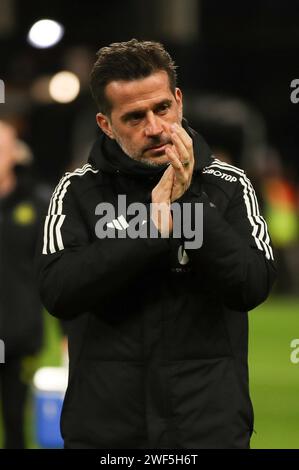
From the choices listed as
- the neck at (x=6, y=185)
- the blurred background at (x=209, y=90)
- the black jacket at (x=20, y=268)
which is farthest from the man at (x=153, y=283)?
the blurred background at (x=209, y=90)

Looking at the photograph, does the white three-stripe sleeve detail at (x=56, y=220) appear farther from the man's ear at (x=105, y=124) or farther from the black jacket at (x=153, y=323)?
the man's ear at (x=105, y=124)

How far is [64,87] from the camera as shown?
82.6 ft

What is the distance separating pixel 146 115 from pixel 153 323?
776 mm

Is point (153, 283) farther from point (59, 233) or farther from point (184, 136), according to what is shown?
point (184, 136)

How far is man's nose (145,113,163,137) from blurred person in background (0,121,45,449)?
4146mm

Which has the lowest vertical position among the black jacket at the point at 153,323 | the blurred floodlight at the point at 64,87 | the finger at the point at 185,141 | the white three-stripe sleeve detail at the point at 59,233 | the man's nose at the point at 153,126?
the black jacket at the point at 153,323

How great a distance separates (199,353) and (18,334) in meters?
4.26

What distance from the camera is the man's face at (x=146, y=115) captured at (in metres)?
5.09

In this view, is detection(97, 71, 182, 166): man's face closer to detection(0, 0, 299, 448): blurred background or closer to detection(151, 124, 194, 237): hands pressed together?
detection(151, 124, 194, 237): hands pressed together

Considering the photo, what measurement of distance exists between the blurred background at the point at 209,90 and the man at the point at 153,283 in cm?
961

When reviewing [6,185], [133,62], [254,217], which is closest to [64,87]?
[6,185]

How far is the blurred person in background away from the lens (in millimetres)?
9148
